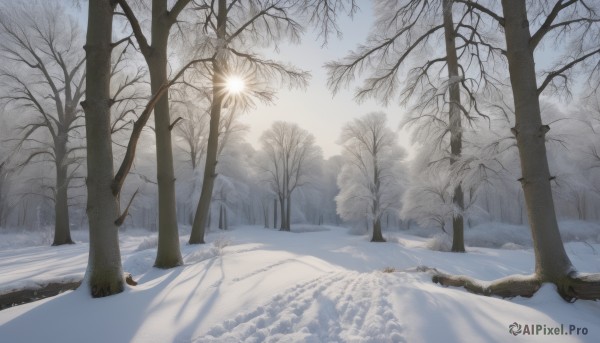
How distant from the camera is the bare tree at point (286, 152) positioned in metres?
31.8

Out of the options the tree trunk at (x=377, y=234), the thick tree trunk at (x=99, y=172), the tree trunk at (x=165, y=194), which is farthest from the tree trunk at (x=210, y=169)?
the tree trunk at (x=377, y=234)

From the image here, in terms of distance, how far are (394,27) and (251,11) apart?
4231 millimetres

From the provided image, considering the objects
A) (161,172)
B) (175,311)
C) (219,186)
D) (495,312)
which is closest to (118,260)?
(175,311)

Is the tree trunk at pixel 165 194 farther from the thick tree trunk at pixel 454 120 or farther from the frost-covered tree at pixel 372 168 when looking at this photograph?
the frost-covered tree at pixel 372 168

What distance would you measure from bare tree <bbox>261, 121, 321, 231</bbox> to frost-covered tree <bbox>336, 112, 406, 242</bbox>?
9.99 meters

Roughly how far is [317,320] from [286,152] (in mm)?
29539

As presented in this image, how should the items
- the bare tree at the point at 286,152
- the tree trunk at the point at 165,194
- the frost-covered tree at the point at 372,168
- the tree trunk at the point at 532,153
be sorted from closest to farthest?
the tree trunk at the point at 532,153 → the tree trunk at the point at 165,194 → the frost-covered tree at the point at 372,168 → the bare tree at the point at 286,152

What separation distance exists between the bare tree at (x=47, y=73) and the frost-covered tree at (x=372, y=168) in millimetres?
16172

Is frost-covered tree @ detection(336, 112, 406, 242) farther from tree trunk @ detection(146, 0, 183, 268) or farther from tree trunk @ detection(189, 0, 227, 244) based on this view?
tree trunk @ detection(146, 0, 183, 268)

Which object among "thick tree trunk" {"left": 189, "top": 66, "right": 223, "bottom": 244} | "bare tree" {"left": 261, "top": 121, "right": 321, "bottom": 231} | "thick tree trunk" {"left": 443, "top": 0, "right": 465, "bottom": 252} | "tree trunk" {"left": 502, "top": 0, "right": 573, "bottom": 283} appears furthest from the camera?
"bare tree" {"left": 261, "top": 121, "right": 321, "bottom": 231}

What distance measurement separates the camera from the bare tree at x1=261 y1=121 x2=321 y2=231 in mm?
31797

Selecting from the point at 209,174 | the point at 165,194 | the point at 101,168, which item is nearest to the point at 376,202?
the point at 209,174

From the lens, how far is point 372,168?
21.8m

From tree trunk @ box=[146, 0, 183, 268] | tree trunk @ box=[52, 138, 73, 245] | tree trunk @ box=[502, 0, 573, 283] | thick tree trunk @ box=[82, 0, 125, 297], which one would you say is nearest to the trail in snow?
thick tree trunk @ box=[82, 0, 125, 297]
